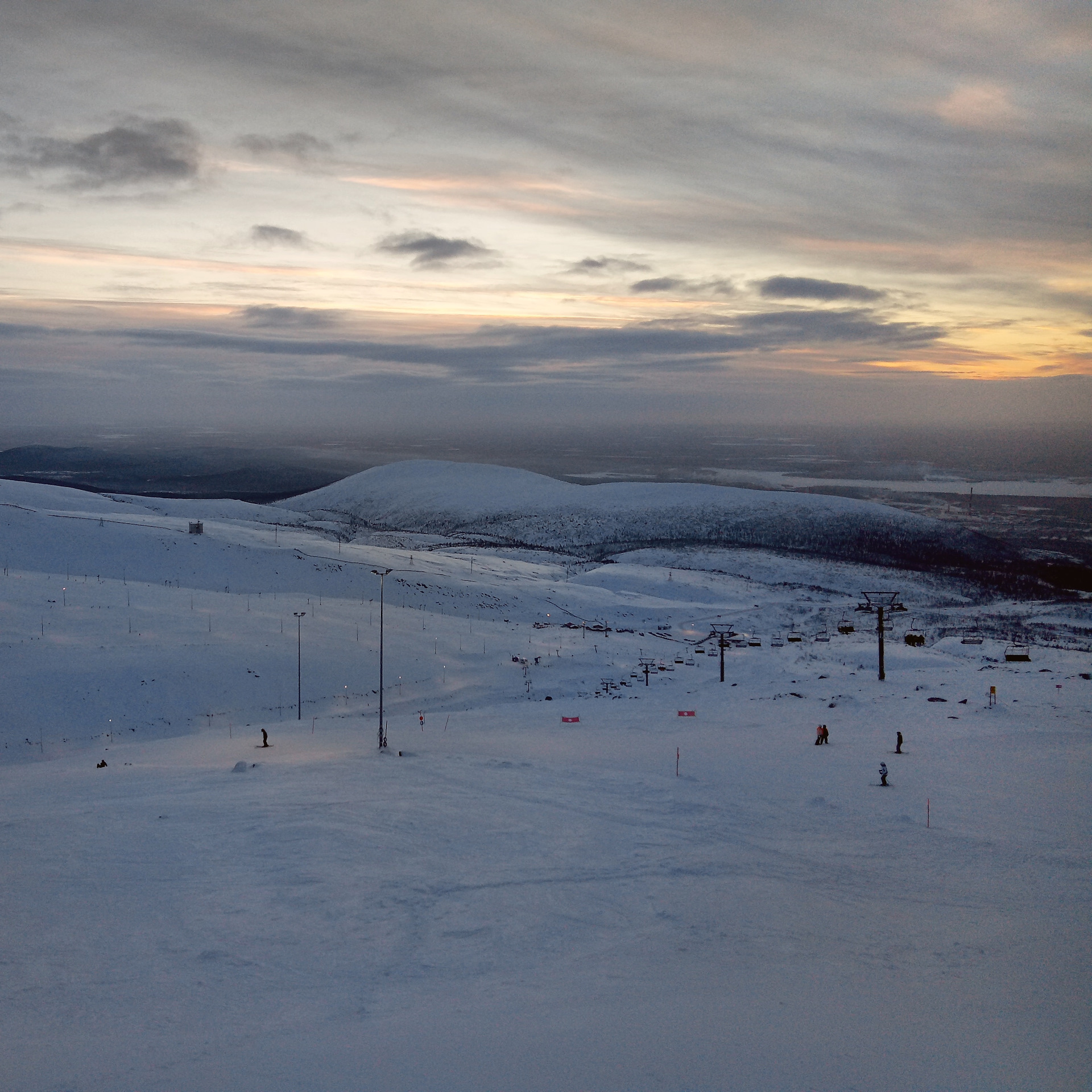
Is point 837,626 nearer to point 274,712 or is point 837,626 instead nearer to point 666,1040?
point 274,712

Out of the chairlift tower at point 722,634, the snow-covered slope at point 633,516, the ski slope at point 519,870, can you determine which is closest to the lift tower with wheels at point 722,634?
the chairlift tower at point 722,634

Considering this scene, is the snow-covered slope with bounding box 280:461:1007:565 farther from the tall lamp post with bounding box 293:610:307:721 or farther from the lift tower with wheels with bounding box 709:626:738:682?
the tall lamp post with bounding box 293:610:307:721

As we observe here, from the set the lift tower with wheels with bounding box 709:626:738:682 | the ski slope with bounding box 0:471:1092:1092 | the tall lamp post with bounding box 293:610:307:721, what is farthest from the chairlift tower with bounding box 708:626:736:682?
the tall lamp post with bounding box 293:610:307:721

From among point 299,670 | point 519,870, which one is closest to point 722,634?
point 299,670

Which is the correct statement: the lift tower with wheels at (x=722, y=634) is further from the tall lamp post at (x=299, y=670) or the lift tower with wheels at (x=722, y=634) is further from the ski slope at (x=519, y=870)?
the tall lamp post at (x=299, y=670)

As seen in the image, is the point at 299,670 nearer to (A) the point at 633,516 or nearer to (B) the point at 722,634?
(B) the point at 722,634

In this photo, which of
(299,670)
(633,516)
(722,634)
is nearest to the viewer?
(299,670)
